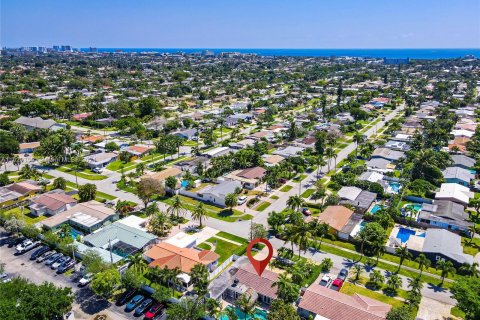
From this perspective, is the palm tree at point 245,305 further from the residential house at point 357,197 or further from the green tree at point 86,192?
the green tree at point 86,192

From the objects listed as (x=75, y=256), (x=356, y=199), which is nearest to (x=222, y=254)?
(x=75, y=256)

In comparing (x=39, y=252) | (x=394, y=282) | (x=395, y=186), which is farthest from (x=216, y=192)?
(x=395, y=186)

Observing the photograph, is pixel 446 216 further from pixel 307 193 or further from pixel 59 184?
pixel 59 184

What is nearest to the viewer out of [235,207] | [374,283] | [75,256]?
[374,283]

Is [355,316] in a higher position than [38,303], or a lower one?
lower

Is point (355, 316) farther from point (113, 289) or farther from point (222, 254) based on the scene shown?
point (113, 289)
